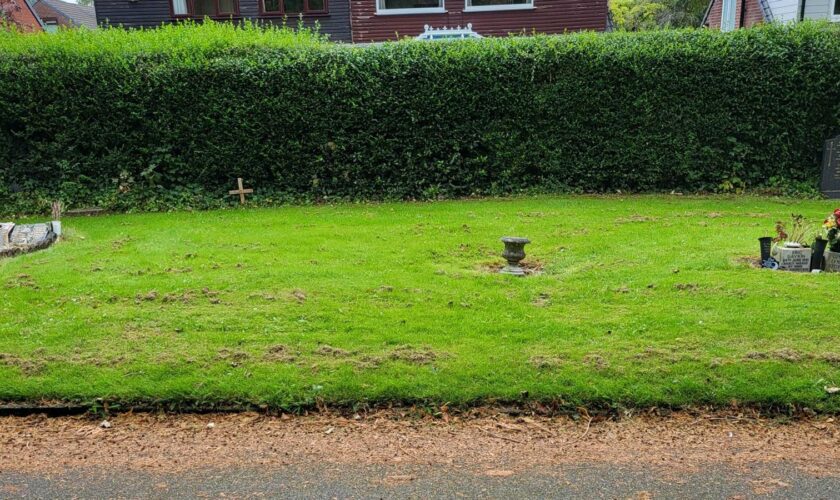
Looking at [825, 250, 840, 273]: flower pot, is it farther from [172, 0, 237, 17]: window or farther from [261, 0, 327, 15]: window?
[172, 0, 237, 17]: window

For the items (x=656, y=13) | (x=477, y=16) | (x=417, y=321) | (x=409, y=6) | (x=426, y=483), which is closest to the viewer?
(x=426, y=483)

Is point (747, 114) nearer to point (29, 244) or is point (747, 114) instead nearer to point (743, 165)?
point (743, 165)

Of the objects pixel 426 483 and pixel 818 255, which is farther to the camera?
pixel 818 255

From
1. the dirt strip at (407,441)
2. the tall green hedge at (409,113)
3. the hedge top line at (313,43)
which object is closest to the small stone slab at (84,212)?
the tall green hedge at (409,113)

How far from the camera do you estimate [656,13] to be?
39.9 meters

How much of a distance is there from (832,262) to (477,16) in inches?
602

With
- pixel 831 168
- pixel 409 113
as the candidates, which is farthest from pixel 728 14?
pixel 409 113

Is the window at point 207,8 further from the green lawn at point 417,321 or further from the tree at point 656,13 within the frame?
the tree at point 656,13

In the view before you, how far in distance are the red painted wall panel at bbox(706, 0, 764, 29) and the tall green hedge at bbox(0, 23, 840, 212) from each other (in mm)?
8667

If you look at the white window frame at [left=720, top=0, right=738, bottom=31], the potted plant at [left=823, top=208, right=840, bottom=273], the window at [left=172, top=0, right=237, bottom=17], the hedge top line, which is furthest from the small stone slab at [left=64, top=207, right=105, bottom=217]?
the white window frame at [left=720, top=0, right=738, bottom=31]

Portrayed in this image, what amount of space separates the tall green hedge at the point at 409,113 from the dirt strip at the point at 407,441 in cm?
896

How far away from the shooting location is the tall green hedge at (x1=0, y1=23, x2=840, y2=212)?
12484 mm

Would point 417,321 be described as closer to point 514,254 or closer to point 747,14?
point 514,254

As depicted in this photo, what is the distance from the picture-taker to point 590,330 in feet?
18.4
